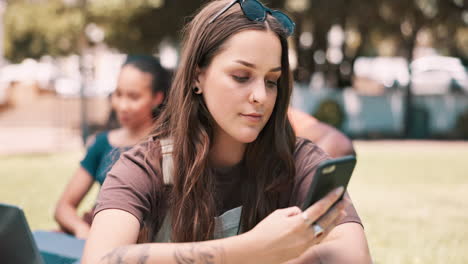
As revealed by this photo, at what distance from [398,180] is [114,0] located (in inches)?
357

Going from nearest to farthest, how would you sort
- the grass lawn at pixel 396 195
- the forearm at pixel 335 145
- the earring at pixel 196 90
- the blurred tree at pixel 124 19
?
the earring at pixel 196 90 → the forearm at pixel 335 145 → the grass lawn at pixel 396 195 → the blurred tree at pixel 124 19

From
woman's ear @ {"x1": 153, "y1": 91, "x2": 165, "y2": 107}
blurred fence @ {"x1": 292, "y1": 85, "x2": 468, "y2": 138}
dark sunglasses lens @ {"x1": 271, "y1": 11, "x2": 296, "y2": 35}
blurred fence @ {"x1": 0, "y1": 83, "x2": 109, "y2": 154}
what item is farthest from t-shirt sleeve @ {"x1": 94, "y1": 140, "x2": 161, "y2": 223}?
blurred fence @ {"x1": 292, "y1": 85, "x2": 468, "y2": 138}

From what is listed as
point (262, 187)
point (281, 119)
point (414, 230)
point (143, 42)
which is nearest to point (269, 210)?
point (262, 187)

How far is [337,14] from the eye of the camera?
16.6 metres

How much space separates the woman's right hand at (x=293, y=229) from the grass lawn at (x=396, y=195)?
3382mm

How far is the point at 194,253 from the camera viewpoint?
185 centimetres

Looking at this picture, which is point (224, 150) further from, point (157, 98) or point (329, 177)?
point (157, 98)

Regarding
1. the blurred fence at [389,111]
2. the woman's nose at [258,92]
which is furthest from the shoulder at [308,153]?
the blurred fence at [389,111]

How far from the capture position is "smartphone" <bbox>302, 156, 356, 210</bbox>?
164cm

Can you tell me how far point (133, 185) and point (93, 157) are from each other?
5.17 feet

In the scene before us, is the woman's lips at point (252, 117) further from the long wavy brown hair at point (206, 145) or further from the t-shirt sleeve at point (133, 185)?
the t-shirt sleeve at point (133, 185)

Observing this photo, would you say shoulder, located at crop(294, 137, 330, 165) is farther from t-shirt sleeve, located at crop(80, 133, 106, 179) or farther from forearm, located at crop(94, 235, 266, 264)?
t-shirt sleeve, located at crop(80, 133, 106, 179)

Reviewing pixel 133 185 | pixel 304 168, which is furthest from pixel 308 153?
pixel 133 185

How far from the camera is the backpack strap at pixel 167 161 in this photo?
7.07 ft
